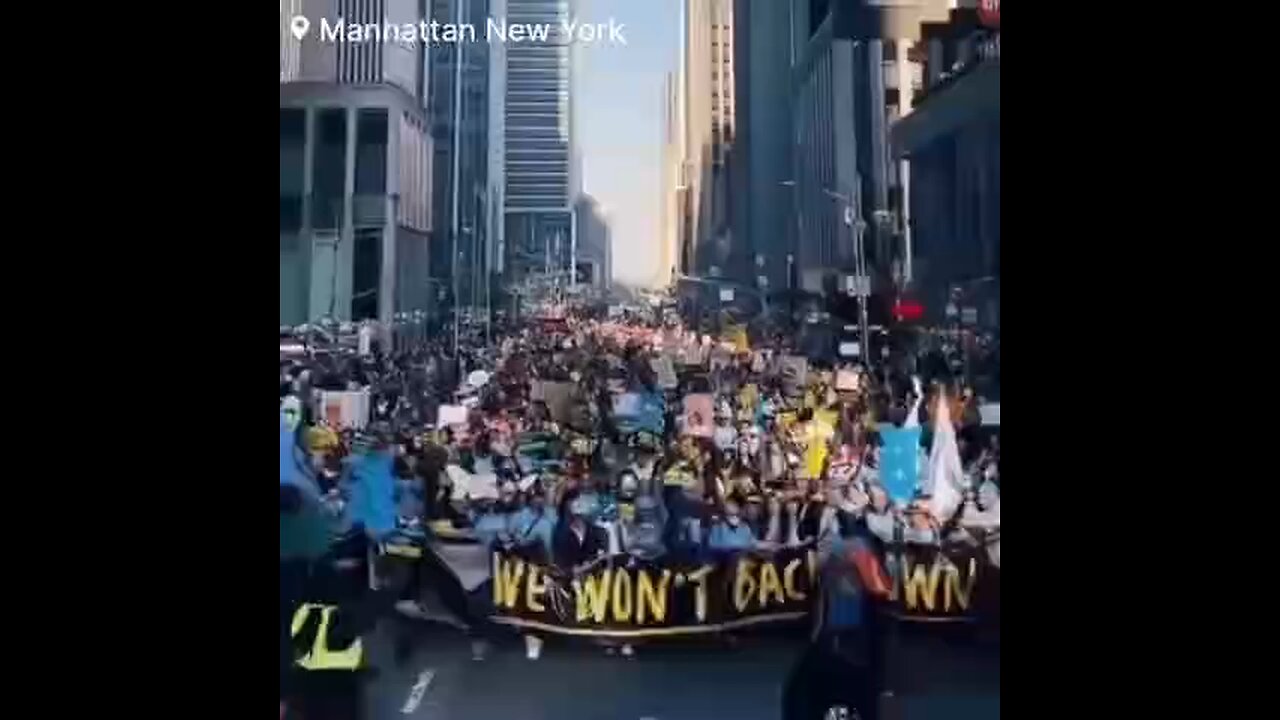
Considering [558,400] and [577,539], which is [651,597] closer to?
[577,539]

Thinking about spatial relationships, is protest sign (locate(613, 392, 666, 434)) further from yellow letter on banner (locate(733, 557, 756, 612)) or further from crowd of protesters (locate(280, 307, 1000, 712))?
yellow letter on banner (locate(733, 557, 756, 612))

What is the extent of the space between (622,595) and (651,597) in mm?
58

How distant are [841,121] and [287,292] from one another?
1.16 metres

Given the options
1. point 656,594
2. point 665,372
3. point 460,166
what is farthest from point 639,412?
point 460,166

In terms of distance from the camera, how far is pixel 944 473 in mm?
2592

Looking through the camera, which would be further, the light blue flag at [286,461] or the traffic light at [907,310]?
the traffic light at [907,310]

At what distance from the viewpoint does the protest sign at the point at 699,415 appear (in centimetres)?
260

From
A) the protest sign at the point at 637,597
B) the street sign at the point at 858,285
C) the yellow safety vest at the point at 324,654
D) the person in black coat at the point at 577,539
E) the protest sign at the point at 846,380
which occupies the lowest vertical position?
the yellow safety vest at the point at 324,654

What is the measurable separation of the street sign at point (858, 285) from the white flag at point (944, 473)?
29cm

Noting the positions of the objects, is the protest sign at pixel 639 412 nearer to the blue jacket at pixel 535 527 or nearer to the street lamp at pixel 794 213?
the blue jacket at pixel 535 527

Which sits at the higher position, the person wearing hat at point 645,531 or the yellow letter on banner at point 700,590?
the person wearing hat at point 645,531

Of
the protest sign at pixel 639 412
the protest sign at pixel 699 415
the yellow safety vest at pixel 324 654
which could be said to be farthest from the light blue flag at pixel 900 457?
the yellow safety vest at pixel 324 654
